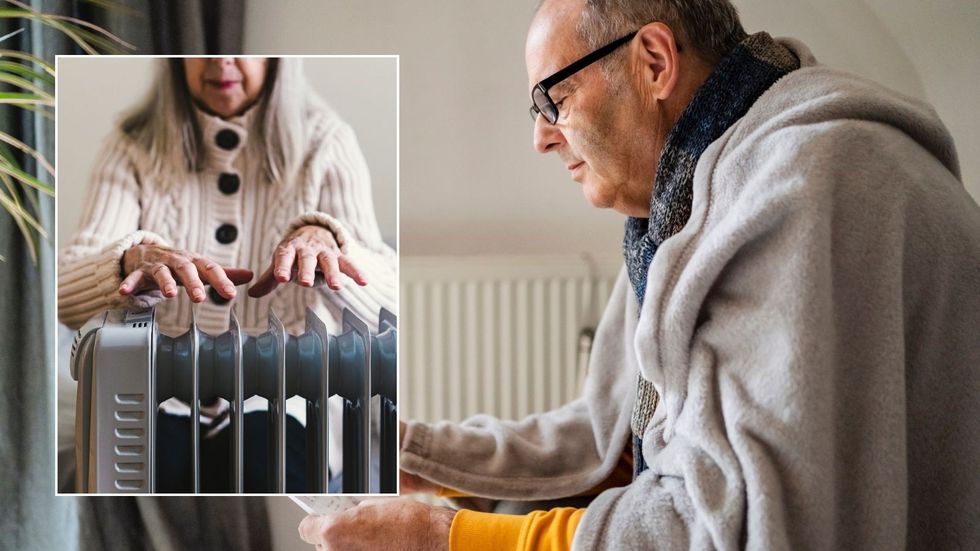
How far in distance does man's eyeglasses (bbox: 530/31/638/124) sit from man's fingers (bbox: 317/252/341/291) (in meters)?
0.43

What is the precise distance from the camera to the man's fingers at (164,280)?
134 cm

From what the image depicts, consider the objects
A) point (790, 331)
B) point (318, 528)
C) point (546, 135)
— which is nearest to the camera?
point (790, 331)

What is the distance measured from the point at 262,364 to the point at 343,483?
22 centimetres

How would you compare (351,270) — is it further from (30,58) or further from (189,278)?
(30,58)

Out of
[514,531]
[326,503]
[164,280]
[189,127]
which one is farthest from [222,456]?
[514,531]

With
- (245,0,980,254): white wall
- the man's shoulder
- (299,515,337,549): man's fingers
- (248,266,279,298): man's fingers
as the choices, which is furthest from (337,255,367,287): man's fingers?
the man's shoulder

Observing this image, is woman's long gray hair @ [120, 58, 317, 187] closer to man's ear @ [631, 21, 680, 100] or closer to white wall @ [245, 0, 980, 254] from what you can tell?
white wall @ [245, 0, 980, 254]

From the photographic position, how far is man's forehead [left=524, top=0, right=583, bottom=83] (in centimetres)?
100

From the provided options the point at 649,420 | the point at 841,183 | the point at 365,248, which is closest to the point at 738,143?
the point at 841,183

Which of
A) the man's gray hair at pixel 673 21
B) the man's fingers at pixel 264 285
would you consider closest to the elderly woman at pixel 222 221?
the man's fingers at pixel 264 285

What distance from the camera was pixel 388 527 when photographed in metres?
0.94

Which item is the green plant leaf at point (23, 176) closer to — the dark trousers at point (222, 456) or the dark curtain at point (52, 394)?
the dark curtain at point (52, 394)

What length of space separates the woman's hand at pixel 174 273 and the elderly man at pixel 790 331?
0.52 m

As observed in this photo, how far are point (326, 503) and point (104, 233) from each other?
0.54 m
